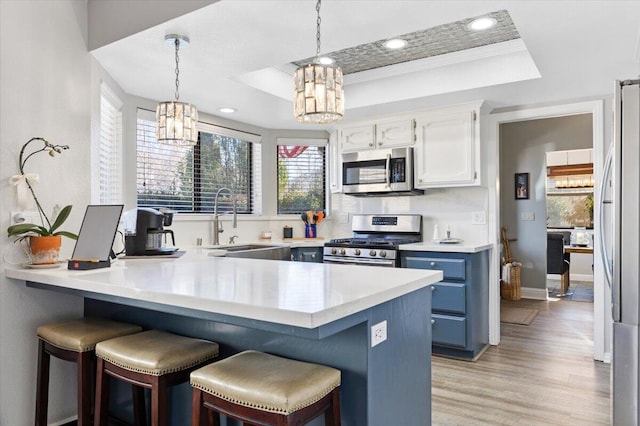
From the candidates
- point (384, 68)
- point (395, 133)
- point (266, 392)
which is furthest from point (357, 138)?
point (266, 392)

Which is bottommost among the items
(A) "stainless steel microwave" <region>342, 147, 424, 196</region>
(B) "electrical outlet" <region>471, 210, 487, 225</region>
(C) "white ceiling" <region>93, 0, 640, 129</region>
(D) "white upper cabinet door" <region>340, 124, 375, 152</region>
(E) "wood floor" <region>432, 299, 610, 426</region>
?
(E) "wood floor" <region>432, 299, 610, 426</region>

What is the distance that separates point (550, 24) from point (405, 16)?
0.78 meters

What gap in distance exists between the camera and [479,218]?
13.6 ft

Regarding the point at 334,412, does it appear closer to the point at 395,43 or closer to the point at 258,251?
the point at 258,251

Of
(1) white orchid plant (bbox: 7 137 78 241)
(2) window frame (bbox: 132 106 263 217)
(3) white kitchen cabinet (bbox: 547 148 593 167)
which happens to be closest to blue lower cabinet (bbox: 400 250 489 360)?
(2) window frame (bbox: 132 106 263 217)

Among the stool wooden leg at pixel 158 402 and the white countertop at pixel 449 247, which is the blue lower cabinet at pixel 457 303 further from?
the stool wooden leg at pixel 158 402

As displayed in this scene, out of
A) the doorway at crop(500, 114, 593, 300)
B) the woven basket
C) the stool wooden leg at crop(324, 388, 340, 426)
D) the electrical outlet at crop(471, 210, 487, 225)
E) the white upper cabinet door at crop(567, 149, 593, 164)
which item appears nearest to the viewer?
the stool wooden leg at crop(324, 388, 340, 426)

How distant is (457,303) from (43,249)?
2.94 m

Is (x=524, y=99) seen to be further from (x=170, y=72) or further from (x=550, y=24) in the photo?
(x=170, y=72)

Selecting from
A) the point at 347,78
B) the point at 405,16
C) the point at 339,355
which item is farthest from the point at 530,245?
the point at 339,355

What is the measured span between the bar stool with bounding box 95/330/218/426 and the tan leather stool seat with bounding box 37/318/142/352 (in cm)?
14

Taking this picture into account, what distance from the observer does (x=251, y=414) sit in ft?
4.46

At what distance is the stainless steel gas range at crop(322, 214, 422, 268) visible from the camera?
394cm

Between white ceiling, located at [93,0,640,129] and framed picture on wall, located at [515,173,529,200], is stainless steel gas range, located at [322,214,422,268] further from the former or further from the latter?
framed picture on wall, located at [515,173,529,200]
